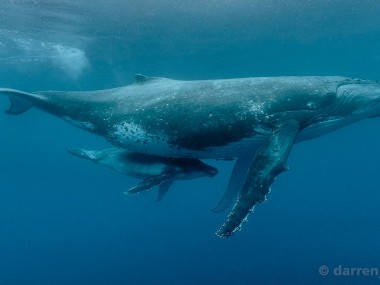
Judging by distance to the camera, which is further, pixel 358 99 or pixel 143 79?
pixel 143 79

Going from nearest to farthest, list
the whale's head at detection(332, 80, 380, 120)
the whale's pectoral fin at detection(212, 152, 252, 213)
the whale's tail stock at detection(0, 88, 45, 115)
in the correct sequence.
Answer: the whale's head at detection(332, 80, 380, 120) → the whale's pectoral fin at detection(212, 152, 252, 213) → the whale's tail stock at detection(0, 88, 45, 115)

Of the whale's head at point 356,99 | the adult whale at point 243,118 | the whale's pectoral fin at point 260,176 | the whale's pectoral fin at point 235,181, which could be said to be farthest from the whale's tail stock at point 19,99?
the whale's head at point 356,99

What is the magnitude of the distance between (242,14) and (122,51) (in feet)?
42.1

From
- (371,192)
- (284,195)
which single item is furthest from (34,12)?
(371,192)

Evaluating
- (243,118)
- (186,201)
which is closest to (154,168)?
(243,118)

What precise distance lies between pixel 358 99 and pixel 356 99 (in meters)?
0.04

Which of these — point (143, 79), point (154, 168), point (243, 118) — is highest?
point (143, 79)

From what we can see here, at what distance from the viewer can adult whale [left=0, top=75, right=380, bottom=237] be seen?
638cm

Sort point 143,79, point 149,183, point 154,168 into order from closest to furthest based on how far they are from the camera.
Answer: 1. point 149,183
2. point 154,168
3. point 143,79

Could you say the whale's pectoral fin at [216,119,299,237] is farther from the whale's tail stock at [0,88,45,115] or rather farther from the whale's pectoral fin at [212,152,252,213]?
the whale's tail stock at [0,88,45,115]

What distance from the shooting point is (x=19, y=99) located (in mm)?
9422

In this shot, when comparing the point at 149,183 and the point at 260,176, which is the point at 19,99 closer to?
the point at 149,183

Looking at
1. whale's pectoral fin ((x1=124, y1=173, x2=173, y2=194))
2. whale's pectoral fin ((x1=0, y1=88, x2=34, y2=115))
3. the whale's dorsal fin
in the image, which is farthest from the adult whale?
whale's pectoral fin ((x1=0, y1=88, x2=34, y2=115))

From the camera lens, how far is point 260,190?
5973mm
